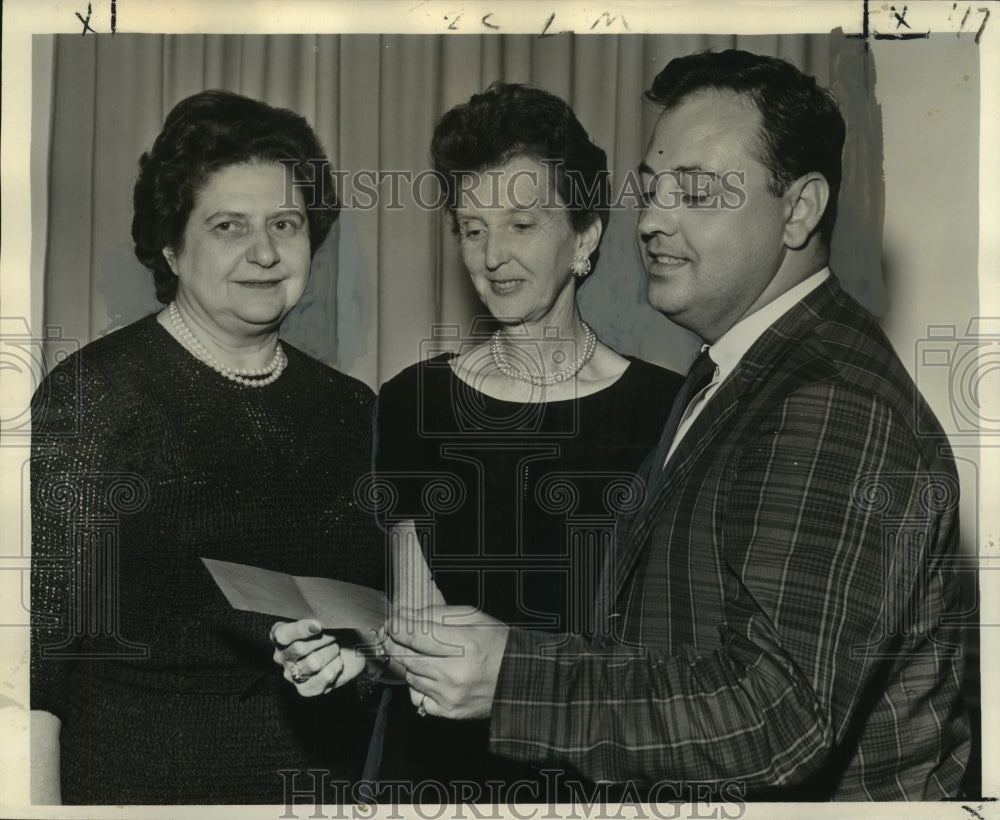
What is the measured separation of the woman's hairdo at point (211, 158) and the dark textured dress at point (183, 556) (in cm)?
17

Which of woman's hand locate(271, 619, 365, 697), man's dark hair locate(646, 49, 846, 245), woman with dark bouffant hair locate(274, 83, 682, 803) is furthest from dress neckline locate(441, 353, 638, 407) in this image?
woman's hand locate(271, 619, 365, 697)

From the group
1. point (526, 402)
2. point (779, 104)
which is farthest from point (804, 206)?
point (526, 402)

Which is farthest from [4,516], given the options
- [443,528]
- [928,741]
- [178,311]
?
[928,741]

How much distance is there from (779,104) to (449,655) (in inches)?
49.6

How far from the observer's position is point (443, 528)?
2287 mm

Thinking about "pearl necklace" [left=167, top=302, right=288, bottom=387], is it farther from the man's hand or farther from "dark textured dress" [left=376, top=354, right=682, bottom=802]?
the man's hand

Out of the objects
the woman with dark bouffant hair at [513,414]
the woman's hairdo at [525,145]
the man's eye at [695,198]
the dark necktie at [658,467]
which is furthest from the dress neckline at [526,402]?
the man's eye at [695,198]

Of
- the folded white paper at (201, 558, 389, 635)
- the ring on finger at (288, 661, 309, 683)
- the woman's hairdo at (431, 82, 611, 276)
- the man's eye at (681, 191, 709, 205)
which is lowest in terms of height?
the ring on finger at (288, 661, 309, 683)

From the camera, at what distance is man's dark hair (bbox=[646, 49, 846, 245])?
2225 mm

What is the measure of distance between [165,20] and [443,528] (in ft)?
3.97

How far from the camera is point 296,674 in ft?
7.34

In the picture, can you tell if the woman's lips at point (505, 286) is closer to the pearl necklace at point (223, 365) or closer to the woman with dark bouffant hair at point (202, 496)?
the woman with dark bouffant hair at point (202, 496)

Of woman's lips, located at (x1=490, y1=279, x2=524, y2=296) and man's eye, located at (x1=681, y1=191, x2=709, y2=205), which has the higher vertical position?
man's eye, located at (x1=681, y1=191, x2=709, y2=205)

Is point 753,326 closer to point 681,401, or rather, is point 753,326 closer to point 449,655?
point 681,401
